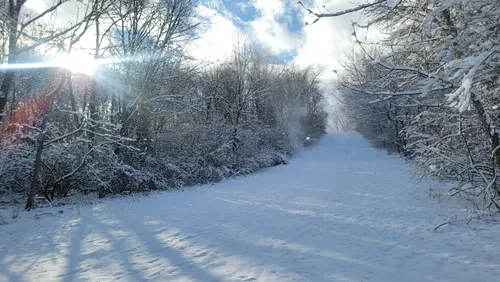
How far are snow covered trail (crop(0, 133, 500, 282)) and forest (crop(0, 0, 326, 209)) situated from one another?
2011mm

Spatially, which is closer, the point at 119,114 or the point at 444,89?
the point at 444,89

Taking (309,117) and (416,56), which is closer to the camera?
(416,56)

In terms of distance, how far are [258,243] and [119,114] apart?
1012 centimetres

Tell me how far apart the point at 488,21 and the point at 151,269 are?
18.3 feet

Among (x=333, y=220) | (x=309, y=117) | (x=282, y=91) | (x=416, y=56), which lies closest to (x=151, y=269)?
(x=333, y=220)

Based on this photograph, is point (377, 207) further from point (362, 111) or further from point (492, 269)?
point (362, 111)

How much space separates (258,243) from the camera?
15.6 feet

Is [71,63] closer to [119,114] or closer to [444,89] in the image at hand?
[119,114]

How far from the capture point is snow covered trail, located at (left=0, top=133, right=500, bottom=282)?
354cm

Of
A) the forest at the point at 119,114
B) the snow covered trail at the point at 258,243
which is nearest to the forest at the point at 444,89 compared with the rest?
the snow covered trail at the point at 258,243

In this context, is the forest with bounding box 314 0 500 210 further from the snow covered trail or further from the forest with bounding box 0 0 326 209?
the forest with bounding box 0 0 326 209

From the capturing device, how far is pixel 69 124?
11586 millimetres

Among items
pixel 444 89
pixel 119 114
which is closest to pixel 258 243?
pixel 444 89

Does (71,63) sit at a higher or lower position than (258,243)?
higher
